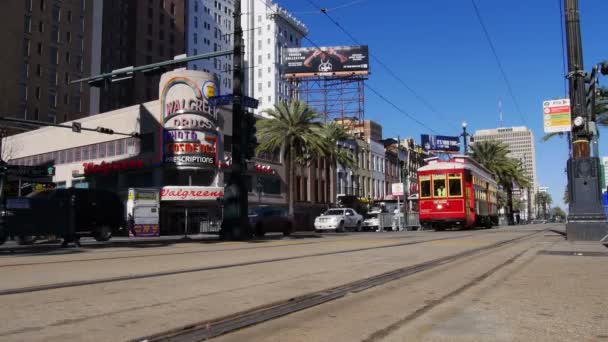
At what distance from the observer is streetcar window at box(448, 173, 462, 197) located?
29.0 metres

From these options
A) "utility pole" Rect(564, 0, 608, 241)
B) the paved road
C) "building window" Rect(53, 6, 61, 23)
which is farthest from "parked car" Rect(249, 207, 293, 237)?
"building window" Rect(53, 6, 61, 23)

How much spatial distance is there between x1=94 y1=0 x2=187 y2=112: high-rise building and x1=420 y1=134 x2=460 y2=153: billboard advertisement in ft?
166

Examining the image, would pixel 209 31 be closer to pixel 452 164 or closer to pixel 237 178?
pixel 452 164

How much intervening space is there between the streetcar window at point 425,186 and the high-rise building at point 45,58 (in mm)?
56182

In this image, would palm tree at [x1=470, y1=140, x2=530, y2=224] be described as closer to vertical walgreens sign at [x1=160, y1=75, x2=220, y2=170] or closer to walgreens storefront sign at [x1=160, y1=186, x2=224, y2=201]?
vertical walgreens sign at [x1=160, y1=75, x2=220, y2=170]

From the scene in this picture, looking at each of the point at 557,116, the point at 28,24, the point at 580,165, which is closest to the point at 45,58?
the point at 28,24

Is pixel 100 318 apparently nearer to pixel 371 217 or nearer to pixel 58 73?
pixel 371 217

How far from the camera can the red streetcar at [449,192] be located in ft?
95.2

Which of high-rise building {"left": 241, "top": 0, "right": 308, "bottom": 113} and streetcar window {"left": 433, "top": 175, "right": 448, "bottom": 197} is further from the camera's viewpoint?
high-rise building {"left": 241, "top": 0, "right": 308, "bottom": 113}

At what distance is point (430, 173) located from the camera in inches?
1203

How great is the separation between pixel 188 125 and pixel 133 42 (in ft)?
180

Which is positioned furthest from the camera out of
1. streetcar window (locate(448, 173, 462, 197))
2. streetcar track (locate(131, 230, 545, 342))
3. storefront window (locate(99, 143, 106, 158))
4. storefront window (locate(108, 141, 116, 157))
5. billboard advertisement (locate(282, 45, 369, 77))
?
billboard advertisement (locate(282, 45, 369, 77))

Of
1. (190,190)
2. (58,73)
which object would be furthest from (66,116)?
(190,190)

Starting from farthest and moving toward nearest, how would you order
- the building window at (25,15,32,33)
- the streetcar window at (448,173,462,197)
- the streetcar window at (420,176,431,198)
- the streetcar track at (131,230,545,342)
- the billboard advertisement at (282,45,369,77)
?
the building window at (25,15,32,33)
the billboard advertisement at (282,45,369,77)
the streetcar window at (420,176,431,198)
the streetcar window at (448,173,462,197)
the streetcar track at (131,230,545,342)
